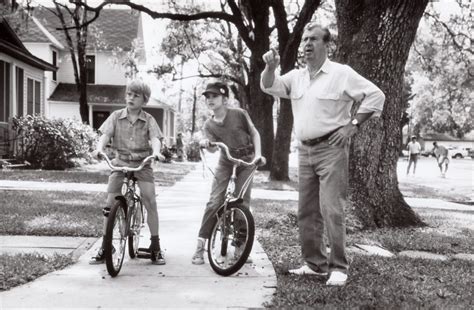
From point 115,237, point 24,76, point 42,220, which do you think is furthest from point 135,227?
point 24,76

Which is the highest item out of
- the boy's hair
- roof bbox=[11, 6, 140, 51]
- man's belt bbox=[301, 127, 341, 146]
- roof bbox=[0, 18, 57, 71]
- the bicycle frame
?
roof bbox=[11, 6, 140, 51]

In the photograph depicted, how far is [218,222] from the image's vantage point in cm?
563

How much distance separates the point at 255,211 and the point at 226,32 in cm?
2249

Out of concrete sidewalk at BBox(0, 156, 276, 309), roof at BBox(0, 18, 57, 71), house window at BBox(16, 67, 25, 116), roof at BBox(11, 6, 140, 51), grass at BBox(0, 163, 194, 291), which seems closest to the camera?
concrete sidewalk at BBox(0, 156, 276, 309)

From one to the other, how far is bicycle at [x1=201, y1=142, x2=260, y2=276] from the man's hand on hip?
849mm

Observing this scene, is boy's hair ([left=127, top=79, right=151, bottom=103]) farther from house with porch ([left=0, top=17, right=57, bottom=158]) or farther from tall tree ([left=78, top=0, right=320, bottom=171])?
house with porch ([left=0, top=17, right=57, bottom=158])

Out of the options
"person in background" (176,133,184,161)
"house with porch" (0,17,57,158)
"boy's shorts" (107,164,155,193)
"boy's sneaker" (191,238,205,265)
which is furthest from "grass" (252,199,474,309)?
"person in background" (176,133,184,161)

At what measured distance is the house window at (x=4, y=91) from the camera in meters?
20.7

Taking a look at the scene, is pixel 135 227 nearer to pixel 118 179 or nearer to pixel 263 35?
pixel 118 179

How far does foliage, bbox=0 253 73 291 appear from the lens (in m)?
4.91

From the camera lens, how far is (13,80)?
21.2m

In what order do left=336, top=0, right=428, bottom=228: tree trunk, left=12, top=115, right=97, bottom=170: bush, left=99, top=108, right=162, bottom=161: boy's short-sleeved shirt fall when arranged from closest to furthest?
left=99, top=108, right=162, bottom=161: boy's short-sleeved shirt, left=336, top=0, right=428, bottom=228: tree trunk, left=12, top=115, right=97, bottom=170: bush

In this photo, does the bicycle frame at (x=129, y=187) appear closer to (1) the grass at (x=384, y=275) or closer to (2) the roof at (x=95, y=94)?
(1) the grass at (x=384, y=275)

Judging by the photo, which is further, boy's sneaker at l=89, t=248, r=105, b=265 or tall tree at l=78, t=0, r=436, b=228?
tall tree at l=78, t=0, r=436, b=228
